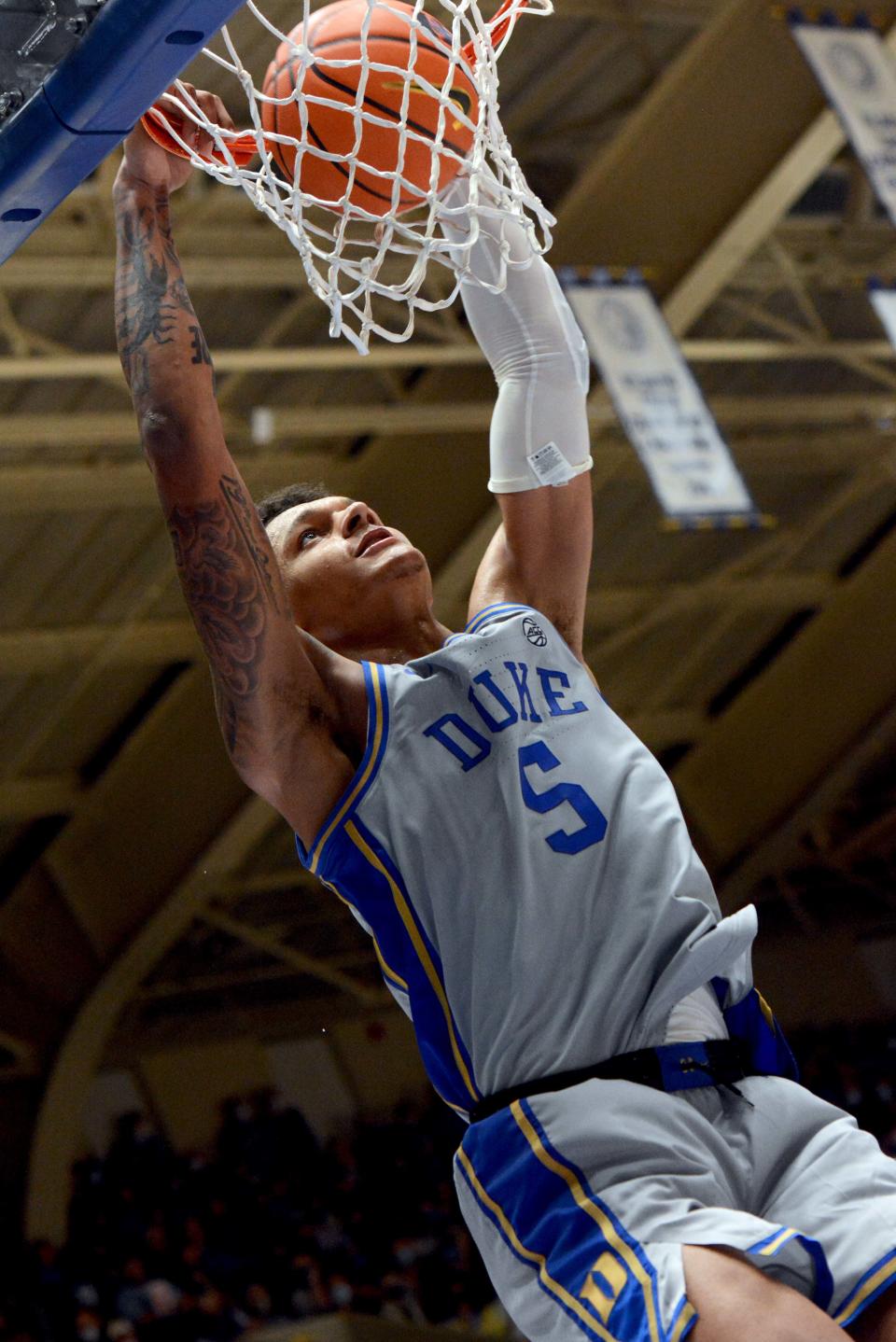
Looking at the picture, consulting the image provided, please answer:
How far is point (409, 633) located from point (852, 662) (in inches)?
565

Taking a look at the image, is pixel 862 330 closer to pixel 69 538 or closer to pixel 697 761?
pixel 697 761

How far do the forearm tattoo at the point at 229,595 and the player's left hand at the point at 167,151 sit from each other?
1.60 ft

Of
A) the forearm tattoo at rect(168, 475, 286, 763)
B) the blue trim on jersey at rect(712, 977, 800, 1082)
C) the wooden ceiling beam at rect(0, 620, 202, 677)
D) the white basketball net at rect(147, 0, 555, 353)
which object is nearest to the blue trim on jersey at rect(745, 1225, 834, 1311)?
the blue trim on jersey at rect(712, 977, 800, 1082)

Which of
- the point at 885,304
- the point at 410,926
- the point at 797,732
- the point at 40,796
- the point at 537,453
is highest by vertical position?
the point at 537,453

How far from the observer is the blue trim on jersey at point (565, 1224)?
2115 mm

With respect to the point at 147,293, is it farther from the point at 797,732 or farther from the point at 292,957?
the point at 797,732

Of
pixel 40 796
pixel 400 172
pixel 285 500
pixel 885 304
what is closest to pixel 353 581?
pixel 285 500

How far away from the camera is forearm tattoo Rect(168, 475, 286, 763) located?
7.87 feet

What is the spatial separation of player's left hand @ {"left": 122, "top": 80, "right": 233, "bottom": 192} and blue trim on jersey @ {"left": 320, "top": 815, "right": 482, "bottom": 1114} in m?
0.97

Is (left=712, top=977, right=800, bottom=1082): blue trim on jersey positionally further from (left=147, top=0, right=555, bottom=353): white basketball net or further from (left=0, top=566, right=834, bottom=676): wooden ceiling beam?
(left=0, top=566, right=834, bottom=676): wooden ceiling beam

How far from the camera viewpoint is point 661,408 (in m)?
9.11

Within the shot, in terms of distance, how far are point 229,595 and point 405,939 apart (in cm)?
54

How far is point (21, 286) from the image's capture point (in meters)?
10.1

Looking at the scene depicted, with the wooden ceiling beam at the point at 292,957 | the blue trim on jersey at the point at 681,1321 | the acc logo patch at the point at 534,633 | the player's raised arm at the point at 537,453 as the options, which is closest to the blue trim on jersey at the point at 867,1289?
the blue trim on jersey at the point at 681,1321
